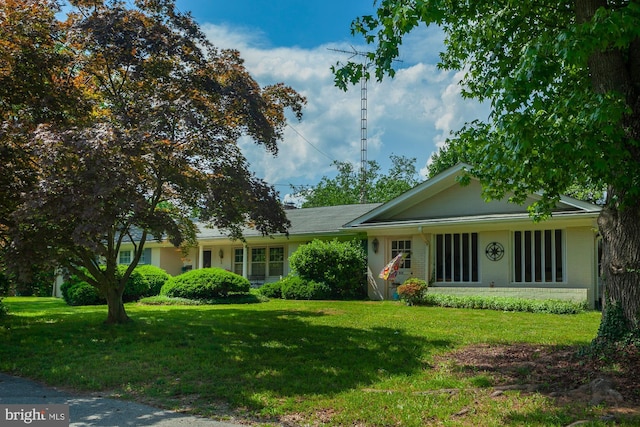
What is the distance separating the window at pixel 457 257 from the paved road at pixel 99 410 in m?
14.2

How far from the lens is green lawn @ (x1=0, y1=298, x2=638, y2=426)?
18.6ft

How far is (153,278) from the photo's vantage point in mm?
22141

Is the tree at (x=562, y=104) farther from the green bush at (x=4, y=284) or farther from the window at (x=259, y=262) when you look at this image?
the window at (x=259, y=262)

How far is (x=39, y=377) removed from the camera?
7.60m

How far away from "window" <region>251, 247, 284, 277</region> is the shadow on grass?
1260 centimetres

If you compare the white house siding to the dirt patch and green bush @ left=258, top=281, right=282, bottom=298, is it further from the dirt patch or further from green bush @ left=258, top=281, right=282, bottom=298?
the dirt patch

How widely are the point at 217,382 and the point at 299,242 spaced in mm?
17387

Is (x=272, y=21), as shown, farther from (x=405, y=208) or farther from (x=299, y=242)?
(x=299, y=242)

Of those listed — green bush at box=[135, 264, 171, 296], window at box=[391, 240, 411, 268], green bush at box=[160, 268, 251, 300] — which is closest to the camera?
green bush at box=[160, 268, 251, 300]

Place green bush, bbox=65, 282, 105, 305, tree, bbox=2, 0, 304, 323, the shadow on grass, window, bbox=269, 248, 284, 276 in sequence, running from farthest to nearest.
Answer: window, bbox=269, 248, 284, 276 < green bush, bbox=65, 282, 105, 305 < tree, bbox=2, 0, 304, 323 < the shadow on grass

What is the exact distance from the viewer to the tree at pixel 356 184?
178 feet

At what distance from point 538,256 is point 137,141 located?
43.0 feet

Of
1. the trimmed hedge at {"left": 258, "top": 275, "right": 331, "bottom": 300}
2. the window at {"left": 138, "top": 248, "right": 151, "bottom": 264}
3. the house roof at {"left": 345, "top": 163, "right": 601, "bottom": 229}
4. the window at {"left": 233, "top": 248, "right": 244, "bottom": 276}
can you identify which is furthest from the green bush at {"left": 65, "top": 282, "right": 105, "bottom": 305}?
the house roof at {"left": 345, "top": 163, "right": 601, "bottom": 229}

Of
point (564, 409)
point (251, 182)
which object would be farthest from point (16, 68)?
point (564, 409)
